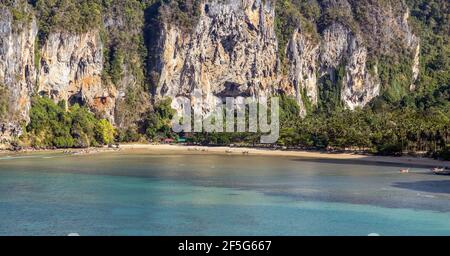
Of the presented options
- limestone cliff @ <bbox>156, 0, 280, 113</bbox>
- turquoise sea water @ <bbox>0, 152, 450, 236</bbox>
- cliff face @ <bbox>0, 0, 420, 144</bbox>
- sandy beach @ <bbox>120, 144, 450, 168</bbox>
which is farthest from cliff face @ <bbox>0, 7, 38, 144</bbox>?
turquoise sea water @ <bbox>0, 152, 450, 236</bbox>

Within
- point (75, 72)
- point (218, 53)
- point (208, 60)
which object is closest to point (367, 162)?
point (75, 72)

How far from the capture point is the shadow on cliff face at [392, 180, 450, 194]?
59062 millimetres

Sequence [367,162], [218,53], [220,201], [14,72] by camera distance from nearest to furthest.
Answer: [220,201], [367,162], [14,72], [218,53]

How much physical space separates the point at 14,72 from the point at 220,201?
9090cm

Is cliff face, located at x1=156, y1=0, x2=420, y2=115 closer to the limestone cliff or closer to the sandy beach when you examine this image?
the limestone cliff

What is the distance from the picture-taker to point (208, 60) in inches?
7042

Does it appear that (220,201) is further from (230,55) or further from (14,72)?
(230,55)

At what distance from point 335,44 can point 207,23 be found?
1550 inches

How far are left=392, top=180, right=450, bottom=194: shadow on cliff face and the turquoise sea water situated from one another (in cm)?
8

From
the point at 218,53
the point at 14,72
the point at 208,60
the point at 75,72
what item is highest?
the point at 218,53

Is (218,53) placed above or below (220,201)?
above

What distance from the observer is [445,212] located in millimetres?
46000

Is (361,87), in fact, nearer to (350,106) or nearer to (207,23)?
(350,106)
